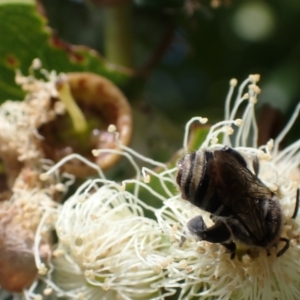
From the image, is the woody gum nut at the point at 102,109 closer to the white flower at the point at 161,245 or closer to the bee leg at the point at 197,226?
the white flower at the point at 161,245

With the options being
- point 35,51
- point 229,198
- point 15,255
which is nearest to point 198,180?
point 229,198

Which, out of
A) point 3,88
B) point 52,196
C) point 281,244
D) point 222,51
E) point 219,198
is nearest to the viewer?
point 219,198

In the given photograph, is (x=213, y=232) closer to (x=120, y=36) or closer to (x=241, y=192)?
(x=241, y=192)

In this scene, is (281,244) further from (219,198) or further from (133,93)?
(133,93)

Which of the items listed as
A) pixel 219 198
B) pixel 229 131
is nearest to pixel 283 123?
pixel 229 131

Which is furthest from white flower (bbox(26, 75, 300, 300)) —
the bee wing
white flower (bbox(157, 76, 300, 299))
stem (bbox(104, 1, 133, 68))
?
stem (bbox(104, 1, 133, 68))

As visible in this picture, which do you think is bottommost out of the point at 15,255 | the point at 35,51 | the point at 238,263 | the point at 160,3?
the point at 15,255

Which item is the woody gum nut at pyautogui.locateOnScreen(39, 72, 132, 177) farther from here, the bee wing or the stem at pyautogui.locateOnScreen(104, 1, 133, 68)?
Answer: the bee wing
